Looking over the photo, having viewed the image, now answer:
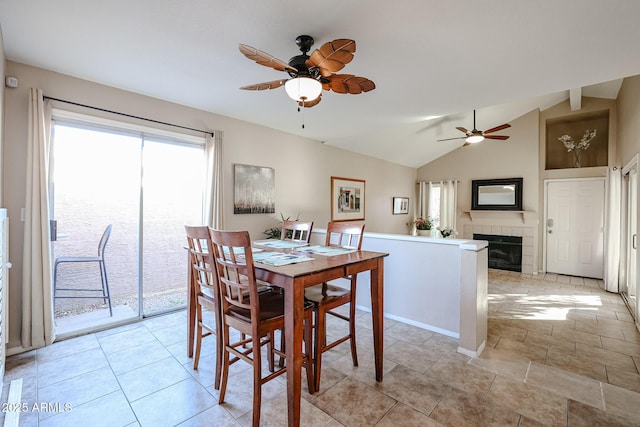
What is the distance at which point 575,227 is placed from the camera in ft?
18.1

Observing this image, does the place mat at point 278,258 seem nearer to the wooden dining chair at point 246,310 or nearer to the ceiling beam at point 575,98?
the wooden dining chair at point 246,310

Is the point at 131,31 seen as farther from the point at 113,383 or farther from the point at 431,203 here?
the point at 431,203

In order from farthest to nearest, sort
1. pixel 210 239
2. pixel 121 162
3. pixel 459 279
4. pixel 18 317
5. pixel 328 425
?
pixel 121 162 → pixel 459 279 → pixel 18 317 → pixel 210 239 → pixel 328 425

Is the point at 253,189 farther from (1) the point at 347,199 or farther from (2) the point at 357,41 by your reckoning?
(2) the point at 357,41

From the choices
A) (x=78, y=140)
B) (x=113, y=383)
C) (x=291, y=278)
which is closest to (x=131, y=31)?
(x=78, y=140)

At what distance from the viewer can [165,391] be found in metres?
1.94

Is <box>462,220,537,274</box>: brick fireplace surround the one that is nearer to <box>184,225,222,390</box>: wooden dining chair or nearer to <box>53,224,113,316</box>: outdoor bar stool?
<box>184,225,222,390</box>: wooden dining chair

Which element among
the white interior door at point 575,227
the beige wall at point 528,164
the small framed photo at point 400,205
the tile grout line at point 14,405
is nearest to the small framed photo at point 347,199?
the small framed photo at point 400,205

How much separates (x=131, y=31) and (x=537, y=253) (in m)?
7.21

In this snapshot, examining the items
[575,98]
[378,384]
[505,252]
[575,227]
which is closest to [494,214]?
[505,252]

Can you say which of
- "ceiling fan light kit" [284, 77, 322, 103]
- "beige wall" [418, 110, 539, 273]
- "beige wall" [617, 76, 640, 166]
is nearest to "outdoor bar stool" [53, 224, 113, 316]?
"ceiling fan light kit" [284, 77, 322, 103]

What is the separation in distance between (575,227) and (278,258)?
6.30 metres

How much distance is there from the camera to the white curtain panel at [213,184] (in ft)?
11.6

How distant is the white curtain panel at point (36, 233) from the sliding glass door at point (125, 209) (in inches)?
6.6
